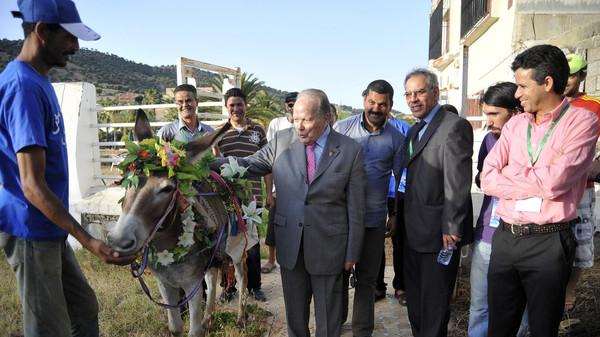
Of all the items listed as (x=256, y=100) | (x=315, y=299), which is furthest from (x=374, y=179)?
(x=256, y=100)

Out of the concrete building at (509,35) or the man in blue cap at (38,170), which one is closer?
the man in blue cap at (38,170)

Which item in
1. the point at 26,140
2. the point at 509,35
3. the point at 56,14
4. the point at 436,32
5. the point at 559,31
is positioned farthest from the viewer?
the point at 436,32

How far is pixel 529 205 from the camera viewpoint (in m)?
2.20

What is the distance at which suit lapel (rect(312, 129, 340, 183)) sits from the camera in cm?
282

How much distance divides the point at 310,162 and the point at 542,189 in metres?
1.46

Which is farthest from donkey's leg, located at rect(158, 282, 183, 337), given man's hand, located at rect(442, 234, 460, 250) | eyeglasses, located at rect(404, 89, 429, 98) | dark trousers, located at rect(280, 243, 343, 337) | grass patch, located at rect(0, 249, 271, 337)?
eyeglasses, located at rect(404, 89, 429, 98)

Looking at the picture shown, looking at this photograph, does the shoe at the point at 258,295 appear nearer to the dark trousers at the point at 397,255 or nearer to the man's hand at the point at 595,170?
the dark trousers at the point at 397,255

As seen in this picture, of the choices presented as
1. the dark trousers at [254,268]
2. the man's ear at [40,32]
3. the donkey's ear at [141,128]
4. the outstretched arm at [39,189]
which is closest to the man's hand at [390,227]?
the dark trousers at [254,268]

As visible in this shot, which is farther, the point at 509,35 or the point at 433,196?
the point at 509,35

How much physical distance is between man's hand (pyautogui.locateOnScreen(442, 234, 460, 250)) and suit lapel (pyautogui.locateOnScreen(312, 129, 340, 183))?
100cm

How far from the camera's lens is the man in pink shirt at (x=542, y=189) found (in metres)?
2.13

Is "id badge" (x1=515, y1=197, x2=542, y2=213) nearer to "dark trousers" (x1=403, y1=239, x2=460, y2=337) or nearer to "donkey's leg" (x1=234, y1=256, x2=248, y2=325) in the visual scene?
"dark trousers" (x1=403, y1=239, x2=460, y2=337)

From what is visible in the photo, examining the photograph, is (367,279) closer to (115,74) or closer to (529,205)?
(529,205)

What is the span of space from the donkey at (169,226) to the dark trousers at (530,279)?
1.97 meters
